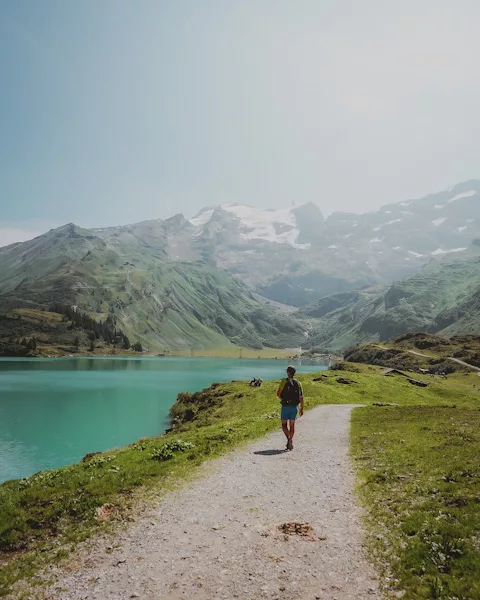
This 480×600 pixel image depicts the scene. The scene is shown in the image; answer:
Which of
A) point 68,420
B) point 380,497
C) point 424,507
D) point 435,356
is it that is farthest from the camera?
point 435,356

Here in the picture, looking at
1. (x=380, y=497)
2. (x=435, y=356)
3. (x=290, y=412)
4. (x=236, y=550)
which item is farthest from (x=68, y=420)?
(x=435, y=356)

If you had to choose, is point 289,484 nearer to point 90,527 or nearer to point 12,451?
point 90,527

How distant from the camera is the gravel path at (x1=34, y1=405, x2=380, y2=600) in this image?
10.6 meters

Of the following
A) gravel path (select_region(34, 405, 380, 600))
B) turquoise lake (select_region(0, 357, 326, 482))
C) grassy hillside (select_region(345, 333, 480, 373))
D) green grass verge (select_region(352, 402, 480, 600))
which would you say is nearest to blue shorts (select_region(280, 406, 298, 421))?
green grass verge (select_region(352, 402, 480, 600))

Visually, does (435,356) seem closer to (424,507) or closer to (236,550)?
(424,507)

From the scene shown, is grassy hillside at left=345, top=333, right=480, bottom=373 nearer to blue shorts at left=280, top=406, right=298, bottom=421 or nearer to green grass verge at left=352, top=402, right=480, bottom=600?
green grass verge at left=352, top=402, right=480, bottom=600

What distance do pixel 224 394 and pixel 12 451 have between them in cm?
3396

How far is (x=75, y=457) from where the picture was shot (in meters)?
56.0

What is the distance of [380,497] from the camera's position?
16781 mm

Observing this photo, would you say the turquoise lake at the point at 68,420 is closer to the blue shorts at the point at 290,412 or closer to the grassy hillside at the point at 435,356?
the blue shorts at the point at 290,412

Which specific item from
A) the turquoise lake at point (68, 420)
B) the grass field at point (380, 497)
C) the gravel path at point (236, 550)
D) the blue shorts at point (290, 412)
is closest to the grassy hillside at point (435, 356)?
the turquoise lake at point (68, 420)

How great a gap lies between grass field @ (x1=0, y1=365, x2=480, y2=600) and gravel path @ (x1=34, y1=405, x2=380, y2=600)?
97 cm

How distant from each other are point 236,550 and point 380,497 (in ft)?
24.1

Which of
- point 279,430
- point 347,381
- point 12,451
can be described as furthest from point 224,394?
point 279,430
